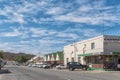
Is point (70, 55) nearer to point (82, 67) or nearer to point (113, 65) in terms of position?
point (82, 67)

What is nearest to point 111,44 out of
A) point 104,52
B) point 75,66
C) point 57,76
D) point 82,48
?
point 104,52

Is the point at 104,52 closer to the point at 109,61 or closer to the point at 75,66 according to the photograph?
the point at 109,61

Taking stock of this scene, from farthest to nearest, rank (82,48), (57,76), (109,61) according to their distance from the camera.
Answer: (82,48), (109,61), (57,76)

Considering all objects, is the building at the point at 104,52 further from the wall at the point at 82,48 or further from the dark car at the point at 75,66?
the dark car at the point at 75,66

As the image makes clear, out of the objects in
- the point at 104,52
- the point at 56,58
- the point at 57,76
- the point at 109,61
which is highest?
the point at 56,58

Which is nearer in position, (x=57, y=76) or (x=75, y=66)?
(x=57, y=76)

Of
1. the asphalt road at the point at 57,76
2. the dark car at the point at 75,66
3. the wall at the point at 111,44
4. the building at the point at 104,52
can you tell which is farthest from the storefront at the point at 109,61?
the asphalt road at the point at 57,76

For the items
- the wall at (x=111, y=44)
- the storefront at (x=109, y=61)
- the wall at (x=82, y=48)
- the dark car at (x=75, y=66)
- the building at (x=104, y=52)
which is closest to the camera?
the storefront at (x=109, y=61)

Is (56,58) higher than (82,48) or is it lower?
lower

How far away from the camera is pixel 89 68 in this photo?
6762 cm

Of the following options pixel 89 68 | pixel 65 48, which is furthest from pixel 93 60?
pixel 65 48

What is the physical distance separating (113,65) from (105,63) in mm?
1603

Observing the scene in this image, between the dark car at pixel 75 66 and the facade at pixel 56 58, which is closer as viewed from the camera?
the dark car at pixel 75 66

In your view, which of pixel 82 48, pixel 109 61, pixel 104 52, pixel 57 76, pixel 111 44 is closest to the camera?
pixel 57 76
